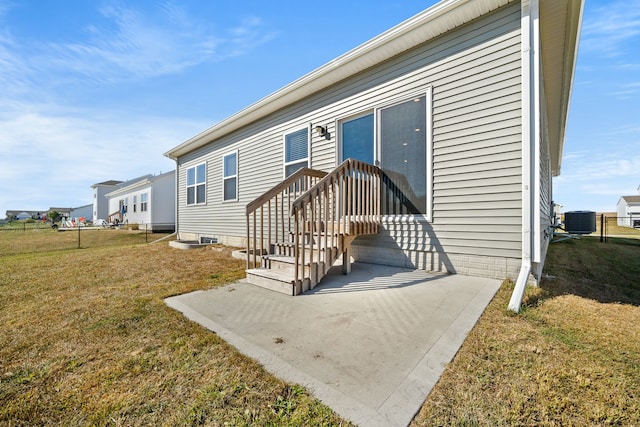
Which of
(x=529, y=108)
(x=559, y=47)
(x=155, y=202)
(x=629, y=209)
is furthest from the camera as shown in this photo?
(x=629, y=209)

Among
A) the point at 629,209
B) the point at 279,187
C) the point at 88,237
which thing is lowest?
the point at 88,237

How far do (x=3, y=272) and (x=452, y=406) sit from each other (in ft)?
25.9

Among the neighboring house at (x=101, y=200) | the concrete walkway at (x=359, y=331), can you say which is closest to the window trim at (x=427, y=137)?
the concrete walkway at (x=359, y=331)

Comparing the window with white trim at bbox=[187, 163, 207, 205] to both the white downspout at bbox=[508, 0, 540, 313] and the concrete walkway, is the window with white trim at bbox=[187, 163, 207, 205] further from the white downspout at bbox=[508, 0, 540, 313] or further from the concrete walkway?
the white downspout at bbox=[508, 0, 540, 313]

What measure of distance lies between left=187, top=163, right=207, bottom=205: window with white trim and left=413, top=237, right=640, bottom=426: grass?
31.5ft

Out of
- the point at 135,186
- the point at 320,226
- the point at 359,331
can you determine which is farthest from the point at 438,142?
the point at 135,186

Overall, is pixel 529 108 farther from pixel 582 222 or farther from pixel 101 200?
pixel 101 200

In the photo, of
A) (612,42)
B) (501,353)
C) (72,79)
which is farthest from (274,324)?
(72,79)

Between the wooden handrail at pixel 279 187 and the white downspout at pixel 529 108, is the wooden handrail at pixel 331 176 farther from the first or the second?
the white downspout at pixel 529 108

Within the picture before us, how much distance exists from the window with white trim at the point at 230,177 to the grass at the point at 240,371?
5.40m

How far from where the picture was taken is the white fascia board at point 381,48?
12.1 feet

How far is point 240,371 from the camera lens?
1.82 metres

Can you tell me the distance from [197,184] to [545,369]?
1079cm

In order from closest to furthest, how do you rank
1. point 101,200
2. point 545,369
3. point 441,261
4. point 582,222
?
point 545,369 → point 441,261 → point 582,222 → point 101,200
